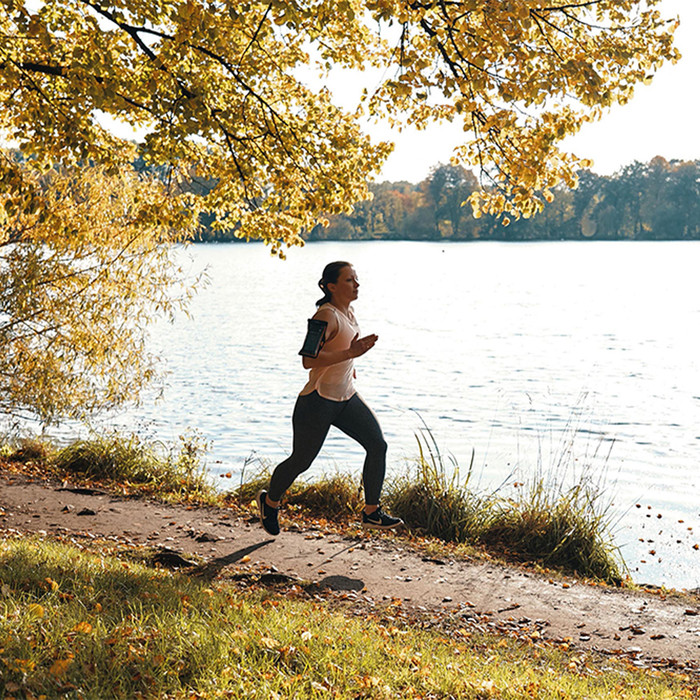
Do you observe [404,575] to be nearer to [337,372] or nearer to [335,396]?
[335,396]

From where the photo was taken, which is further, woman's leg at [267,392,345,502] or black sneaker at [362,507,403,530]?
black sneaker at [362,507,403,530]

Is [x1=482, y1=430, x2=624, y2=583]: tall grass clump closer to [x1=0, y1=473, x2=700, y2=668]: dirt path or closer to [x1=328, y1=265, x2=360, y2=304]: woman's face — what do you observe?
[x1=0, y1=473, x2=700, y2=668]: dirt path

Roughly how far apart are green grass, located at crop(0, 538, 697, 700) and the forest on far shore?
13334 centimetres

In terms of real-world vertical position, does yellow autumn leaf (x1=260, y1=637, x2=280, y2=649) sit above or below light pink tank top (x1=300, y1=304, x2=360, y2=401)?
below

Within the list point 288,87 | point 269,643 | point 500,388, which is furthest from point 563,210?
point 269,643

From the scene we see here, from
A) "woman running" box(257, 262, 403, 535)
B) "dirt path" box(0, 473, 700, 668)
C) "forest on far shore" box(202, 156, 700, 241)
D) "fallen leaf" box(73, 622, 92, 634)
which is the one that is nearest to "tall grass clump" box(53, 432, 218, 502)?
"dirt path" box(0, 473, 700, 668)

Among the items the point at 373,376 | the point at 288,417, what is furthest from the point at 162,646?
the point at 373,376

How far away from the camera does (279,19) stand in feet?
24.8

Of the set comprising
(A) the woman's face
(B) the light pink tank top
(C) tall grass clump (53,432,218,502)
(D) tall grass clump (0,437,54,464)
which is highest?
Answer: (A) the woman's face

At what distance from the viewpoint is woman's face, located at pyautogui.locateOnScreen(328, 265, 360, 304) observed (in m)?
6.97

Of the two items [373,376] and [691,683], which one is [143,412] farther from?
[691,683]

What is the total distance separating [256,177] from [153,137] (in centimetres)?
186

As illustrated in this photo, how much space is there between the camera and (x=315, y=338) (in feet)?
22.3

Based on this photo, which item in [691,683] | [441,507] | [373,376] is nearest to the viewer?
[691,683]
